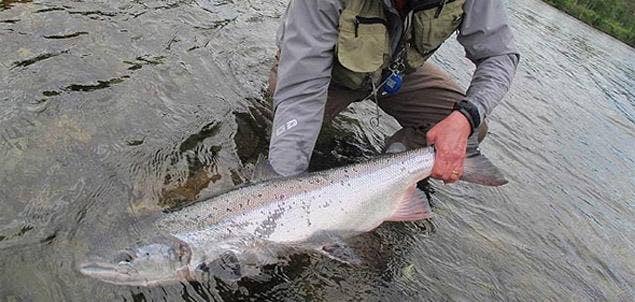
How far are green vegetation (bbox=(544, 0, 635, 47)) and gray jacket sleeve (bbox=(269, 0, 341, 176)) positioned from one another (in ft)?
85.2

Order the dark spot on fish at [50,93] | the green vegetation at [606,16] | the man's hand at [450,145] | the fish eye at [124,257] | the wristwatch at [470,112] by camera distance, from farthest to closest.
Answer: the green vegetation at [606,16] < the dark spot on fish at [50,93] < the wristwatch at [470,112] < the man's hand at [450,145] < the fish eye at [124,257]

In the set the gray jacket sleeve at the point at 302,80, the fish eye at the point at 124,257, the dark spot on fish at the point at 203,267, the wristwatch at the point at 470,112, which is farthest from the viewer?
the wristwatch at the point at 470,112

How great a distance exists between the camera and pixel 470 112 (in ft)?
11.7

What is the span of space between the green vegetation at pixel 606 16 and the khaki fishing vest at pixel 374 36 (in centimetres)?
2522

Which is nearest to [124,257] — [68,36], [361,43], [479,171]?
[361,43]

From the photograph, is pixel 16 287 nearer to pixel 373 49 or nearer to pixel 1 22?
pixel 373 49

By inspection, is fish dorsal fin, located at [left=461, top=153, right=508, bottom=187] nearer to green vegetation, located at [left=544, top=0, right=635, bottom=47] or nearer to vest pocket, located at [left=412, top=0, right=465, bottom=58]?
vest pocket, located at [left=412, top=0, right=465, bottom=58]

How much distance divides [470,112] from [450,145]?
0.33 m

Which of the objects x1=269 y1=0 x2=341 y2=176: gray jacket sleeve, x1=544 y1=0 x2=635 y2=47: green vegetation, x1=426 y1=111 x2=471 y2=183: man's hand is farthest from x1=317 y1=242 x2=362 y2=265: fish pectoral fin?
x1=544 y1=0 x2=635 y2=47: green vegetation

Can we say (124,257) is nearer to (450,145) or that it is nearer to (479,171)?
(450,145)


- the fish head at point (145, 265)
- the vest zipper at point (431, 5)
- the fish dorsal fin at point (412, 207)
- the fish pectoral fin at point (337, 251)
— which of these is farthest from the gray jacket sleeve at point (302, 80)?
the fish head at point (145, 265)

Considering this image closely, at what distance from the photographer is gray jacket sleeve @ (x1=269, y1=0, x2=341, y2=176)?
3217 mm

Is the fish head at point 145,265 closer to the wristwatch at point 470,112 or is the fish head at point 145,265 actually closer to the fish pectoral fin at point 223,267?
the fish pectoral fin at point 223,267

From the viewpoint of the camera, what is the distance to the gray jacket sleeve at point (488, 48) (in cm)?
372
